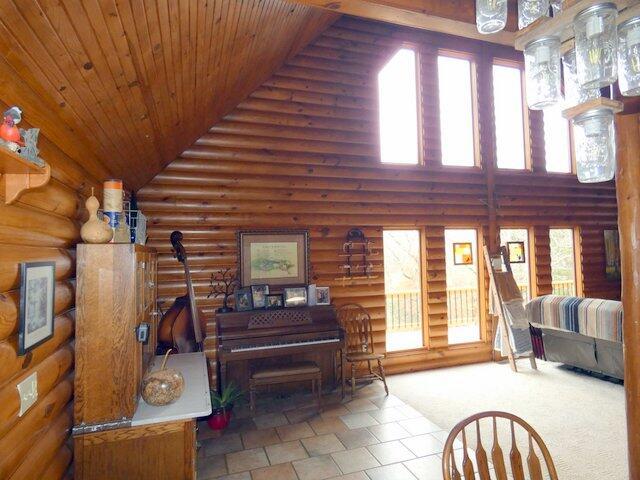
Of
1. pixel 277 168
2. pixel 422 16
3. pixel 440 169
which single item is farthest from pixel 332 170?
pixel 422 16

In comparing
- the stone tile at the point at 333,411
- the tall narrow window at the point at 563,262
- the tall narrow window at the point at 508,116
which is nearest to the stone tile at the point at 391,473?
the stone tile at the point at 333,411

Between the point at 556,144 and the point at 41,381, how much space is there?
25.1ft

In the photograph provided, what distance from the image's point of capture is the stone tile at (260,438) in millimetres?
3168

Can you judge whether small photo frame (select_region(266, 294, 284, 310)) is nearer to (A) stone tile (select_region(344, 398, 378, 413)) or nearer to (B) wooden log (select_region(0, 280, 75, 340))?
(A) stone tile (select_region(344, 398, 378, 413))

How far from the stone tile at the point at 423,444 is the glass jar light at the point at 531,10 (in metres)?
2.95

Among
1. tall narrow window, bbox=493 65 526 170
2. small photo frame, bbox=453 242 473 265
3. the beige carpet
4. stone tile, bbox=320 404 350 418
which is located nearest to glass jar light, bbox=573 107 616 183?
the beige carpet

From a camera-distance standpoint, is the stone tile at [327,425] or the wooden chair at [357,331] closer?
the stone tile at [327,425]

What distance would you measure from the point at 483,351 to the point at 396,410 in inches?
95.6

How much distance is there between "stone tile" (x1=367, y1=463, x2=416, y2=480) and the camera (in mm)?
2648

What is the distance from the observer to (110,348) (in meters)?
1.85

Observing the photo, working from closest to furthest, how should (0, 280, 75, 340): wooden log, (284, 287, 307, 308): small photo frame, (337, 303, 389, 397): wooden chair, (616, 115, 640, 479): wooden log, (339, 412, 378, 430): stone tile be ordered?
1. (0, 280, 75, 340): wooden log
2. (616, 115, 640, 479): wooden log
3. (339, 412, 378, 430): stone tile
4. (284, 287, 307, 308): small photo frame
5. (337, 303, 389, 397): wooden chair

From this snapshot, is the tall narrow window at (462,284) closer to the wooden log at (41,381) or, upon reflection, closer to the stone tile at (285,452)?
the stone tile at (285,452)

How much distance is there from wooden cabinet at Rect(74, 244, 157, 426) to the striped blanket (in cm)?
477

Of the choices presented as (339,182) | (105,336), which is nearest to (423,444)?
(105,336)
